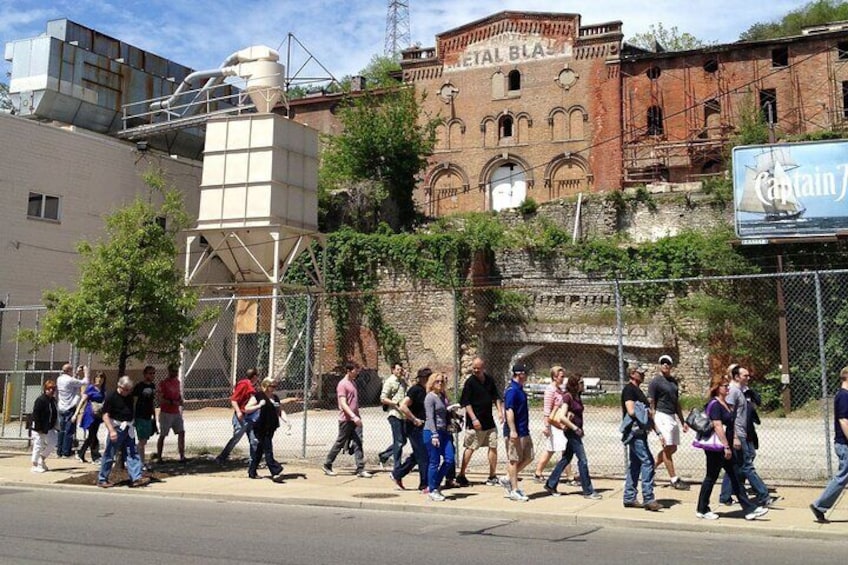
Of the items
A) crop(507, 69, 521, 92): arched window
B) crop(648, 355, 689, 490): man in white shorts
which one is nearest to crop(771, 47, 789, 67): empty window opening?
crop(507, 69, 521, 92): arched window

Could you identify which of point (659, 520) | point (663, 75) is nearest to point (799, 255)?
point (663, 75)

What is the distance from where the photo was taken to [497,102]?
45.9m

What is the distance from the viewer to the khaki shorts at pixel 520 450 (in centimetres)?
1078

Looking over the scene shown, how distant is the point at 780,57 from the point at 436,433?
39078mm

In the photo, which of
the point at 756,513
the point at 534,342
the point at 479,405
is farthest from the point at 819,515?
the point at 534,342

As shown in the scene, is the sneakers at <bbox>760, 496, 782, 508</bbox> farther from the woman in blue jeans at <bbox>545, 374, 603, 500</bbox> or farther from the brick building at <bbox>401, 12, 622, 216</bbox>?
the brick building at <bbox>401, 12, 622, 216</bbox>

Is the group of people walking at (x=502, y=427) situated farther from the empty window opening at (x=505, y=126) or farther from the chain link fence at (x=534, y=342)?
the empty window opening at (x=505, y=126)

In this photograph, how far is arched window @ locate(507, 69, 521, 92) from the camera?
45.7m

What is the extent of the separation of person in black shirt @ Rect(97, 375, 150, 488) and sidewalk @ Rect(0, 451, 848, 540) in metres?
0.28

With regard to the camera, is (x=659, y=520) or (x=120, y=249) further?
(x=120, y=249)

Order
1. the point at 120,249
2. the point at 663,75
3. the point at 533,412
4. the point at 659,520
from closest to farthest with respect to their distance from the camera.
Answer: the point at 659,520, the point at 120,249, the point at 533,412, the point at 663,75

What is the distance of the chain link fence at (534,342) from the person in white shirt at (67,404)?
4.20 m

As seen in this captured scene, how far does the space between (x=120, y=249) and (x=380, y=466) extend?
239 inches

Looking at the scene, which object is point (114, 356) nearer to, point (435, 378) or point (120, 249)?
point (120, 249)
